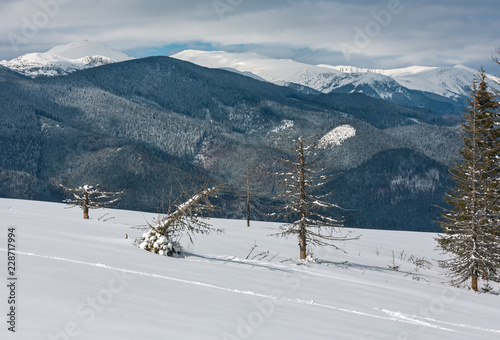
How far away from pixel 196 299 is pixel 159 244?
15.4ft

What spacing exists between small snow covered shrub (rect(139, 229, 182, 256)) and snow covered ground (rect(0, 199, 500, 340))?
0.45 m

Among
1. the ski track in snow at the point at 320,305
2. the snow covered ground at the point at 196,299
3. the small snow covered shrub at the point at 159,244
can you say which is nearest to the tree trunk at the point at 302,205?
the snow covered ground at the point at 196,299

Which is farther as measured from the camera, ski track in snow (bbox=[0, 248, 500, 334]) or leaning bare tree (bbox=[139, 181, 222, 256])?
leaning bare tree (bbox=[139, 181, 222, 256])

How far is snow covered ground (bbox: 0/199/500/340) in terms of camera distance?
5883 millimetres

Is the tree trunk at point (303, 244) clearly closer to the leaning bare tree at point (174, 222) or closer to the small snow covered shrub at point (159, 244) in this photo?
the leaning bare tree at point (174, 222)

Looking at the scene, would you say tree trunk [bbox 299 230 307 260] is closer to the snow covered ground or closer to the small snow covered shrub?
the snow covered ground

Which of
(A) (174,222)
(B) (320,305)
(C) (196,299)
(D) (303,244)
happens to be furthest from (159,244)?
(D) (303,244)

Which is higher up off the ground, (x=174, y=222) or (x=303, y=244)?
(x=174, y=222)

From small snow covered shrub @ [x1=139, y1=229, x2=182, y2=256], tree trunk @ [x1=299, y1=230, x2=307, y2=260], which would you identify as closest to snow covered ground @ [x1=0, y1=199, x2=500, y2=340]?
small snow covered shrub @ [x1=139, y1=229, x2=182, y2=256]

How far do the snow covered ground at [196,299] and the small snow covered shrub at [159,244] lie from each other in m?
0.45

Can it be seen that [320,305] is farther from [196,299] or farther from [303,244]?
[303,244]

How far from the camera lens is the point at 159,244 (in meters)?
12.2

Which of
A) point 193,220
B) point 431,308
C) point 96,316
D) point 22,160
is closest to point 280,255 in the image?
point 193,220

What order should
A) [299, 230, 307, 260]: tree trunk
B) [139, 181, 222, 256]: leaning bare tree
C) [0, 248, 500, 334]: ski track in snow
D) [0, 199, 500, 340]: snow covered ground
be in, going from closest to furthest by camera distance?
1. [0, 199, 500, 340]: snow covered ground
2. [0, 248, 500, 334]: ski track in snow
3. [139, 181, 222, 256]: leaning bare tree
4. [299, 230, 307, 260]: tree trunk
